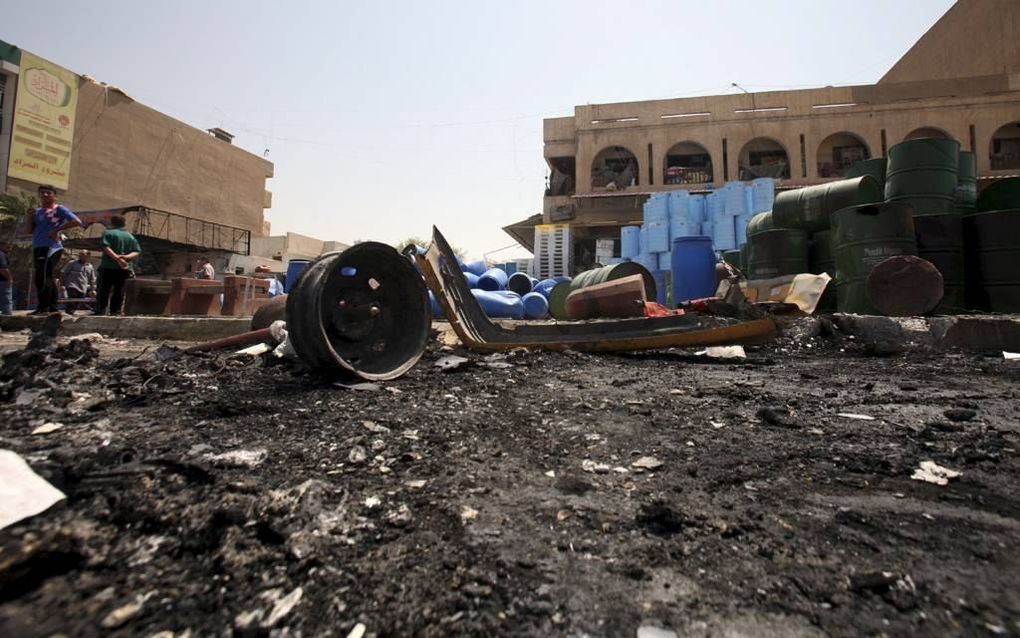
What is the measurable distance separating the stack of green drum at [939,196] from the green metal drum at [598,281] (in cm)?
372

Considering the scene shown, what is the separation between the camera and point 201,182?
2717 centimetres

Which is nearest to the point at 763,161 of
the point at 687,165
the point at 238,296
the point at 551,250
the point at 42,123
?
the point at 687,165

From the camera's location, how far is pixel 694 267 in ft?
27.2

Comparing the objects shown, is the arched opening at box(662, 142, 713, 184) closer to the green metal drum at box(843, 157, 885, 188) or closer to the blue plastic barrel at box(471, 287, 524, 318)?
the green metal drum at box(843, 157, 885, 188)

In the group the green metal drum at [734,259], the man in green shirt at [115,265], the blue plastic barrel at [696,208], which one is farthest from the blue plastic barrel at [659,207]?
the man in green shirt at [115,265]

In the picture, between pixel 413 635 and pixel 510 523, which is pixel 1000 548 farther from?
pixel 413 635

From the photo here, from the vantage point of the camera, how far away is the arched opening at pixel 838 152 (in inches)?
890

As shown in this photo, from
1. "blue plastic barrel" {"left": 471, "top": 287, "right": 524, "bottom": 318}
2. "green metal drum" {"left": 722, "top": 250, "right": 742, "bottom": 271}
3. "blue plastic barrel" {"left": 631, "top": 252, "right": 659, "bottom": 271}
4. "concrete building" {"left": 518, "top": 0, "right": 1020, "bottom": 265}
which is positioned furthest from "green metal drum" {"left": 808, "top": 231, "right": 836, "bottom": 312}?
"concrete building" {"left": 518, "top": 0, "right": 1020, "bottom": 265}

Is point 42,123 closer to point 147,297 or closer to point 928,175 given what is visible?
point 147,297

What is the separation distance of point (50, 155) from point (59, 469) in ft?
87.9

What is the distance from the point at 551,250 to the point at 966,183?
42.3 feet

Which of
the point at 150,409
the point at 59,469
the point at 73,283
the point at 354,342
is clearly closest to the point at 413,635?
the point at 59,469

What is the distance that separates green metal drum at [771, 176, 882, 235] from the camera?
6059mm

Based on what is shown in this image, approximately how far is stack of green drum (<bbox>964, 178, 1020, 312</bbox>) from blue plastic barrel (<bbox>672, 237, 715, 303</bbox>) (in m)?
3.38
